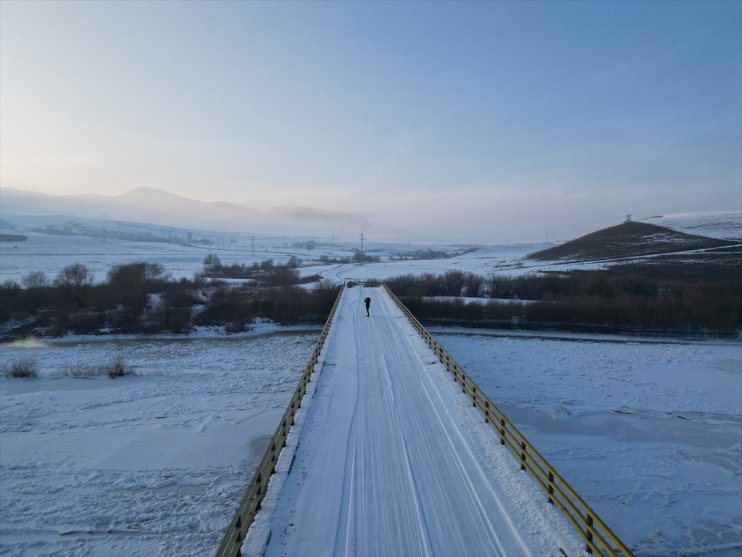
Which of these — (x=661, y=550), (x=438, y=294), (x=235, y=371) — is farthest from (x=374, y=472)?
(x=438, y=294)

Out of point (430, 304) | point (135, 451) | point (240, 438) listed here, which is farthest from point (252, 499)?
point (430, 304)

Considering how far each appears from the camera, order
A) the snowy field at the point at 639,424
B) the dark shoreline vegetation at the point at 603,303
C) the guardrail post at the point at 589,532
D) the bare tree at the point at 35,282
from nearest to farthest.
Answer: the guardrail post at the point at 589,532 < the snowy field at the point at 639,424 < the dark shoreline vegetation at the point at 603,303 < the bare tree at the point at 35,282

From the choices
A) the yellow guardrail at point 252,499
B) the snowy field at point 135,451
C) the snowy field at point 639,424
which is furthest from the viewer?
the snowy field at point 639,424

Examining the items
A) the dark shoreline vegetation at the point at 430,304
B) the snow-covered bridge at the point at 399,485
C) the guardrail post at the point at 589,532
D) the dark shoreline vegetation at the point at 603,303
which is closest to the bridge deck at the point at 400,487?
the snow-covered bridge at the point at 399,485

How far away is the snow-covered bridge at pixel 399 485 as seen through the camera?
6148mm

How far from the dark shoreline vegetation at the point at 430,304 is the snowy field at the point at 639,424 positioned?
5.74 meters

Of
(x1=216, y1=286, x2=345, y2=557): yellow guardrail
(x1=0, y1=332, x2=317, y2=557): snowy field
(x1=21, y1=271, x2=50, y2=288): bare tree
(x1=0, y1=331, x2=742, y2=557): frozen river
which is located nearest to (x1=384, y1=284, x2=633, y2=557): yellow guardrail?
(x1=0, y1=331, x2=742, y2=557): frozen river

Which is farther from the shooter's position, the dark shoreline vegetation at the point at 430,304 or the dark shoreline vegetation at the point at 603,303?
the dark shoreline vegetation at the point at 430,304

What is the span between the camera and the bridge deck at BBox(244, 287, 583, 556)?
6184 millimetres

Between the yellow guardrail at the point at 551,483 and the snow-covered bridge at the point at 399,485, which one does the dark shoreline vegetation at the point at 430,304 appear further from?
the snow-covered bridge at the point at 399,485

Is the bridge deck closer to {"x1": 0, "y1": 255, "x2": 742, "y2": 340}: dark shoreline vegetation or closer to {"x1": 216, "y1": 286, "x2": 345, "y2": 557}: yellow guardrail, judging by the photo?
{"x1": 216, "y1": 286, "x2": 345, "y2": 557}: yellow guardrail

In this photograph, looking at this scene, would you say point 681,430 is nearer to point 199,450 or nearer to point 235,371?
point 199,450

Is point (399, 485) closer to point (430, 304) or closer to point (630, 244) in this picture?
point (430, 304)

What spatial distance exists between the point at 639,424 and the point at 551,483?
1253cm
